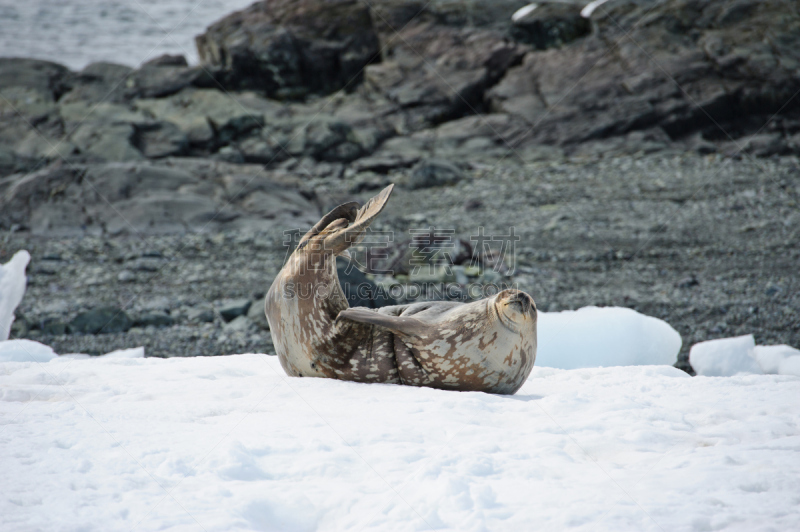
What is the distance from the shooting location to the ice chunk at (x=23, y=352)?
14.4ft

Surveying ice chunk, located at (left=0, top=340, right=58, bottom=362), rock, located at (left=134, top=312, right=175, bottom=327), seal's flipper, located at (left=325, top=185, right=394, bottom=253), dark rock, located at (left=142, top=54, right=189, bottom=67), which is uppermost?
dark rock, located at (left=142, top=54, right=189, bottom=67)

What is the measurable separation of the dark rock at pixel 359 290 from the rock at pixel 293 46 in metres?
12.4

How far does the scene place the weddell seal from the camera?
2.90 m

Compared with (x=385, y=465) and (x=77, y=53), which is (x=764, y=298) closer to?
(x=385, y=465)

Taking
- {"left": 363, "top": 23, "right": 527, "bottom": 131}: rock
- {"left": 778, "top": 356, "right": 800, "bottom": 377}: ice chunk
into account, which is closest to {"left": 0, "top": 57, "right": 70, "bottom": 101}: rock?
{"left": 363, "top": 23, "right": 527, "bottom": 131}: rock

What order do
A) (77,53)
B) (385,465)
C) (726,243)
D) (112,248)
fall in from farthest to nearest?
1. (77,53)
2. (112,248)
3. (726,243)
4. (385,465)

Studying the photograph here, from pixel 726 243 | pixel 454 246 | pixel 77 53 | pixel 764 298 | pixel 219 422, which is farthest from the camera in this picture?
pixel 77 53

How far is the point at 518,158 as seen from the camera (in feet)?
45.6

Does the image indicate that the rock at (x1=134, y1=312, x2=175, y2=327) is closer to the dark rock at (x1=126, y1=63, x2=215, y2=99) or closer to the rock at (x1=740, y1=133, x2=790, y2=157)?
the dark rock at (x1=126, y1=63, x2=215, y2=99)

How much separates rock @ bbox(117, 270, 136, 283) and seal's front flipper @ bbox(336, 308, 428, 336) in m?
6.66

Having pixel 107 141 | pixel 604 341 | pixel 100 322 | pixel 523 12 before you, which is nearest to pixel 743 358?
pixel 604 341

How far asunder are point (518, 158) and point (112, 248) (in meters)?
8.22

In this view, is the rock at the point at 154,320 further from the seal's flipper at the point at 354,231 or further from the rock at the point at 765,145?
the rock at the point at 765,145

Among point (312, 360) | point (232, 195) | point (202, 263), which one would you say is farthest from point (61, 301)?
point (312, 360)
